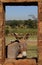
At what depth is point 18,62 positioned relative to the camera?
185 inches

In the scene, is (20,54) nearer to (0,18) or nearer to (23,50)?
(23,50)

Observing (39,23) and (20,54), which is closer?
(39,23)

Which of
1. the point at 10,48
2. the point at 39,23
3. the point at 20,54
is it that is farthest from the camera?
the point at 20,54

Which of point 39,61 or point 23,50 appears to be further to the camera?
point 23,50

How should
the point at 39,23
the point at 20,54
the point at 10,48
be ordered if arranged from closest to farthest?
the point at 39,23
the point at 10,48
the point at 20,54

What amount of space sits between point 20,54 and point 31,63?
745 mm

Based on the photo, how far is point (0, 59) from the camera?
15.2 ft

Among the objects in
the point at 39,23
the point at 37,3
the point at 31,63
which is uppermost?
the point at 37,3

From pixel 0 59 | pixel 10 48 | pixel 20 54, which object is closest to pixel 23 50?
pixel 20 54

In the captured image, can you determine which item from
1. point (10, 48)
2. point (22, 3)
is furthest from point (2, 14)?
point (10, 48)

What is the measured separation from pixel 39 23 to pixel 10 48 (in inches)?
33.2

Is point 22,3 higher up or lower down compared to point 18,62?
higher up

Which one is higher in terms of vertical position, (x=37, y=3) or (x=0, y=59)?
(x=37, y=3)

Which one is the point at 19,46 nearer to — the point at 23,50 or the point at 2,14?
the point at 23,50
